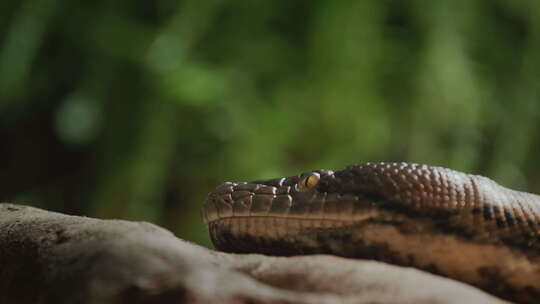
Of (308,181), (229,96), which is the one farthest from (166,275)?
(229,96)

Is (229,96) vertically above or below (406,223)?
below

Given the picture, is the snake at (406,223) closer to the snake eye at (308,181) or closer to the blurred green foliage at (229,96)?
the snake eye at (308,181)

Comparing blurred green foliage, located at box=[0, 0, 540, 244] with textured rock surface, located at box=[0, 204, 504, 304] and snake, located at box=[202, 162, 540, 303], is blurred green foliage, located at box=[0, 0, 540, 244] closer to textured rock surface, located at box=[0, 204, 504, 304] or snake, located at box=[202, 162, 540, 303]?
snake, located at box=[202, 162, 540, 303]

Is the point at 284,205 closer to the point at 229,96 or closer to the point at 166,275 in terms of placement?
the point at 166,275

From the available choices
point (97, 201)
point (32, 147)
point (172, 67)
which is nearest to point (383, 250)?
point (172, 67)

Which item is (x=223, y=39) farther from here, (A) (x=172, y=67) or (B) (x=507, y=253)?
(B) (x=507, y=253)

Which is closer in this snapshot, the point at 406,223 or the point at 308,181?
the point at 406,223

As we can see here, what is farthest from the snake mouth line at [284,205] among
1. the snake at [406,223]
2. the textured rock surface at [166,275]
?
the textured rock surface at [166,275]
